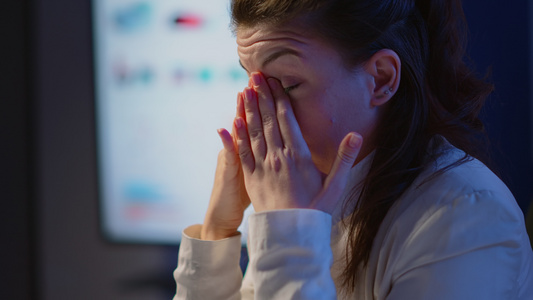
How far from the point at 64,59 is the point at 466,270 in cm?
170

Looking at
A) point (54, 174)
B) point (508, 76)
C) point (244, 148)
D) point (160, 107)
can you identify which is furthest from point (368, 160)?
point (54, 174)

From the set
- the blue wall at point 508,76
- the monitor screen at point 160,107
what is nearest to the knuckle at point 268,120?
the blue wall at point 508,76

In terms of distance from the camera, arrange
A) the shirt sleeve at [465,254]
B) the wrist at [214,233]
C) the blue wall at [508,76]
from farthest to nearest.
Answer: the blue wall at [508,76], the wrist at [214,233], the shirt sleeve at [465,254]

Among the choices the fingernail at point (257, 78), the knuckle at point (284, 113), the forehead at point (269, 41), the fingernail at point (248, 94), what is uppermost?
Result: the forehead at point (269, 41)

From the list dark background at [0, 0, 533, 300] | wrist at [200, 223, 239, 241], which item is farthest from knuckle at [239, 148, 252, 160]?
dark background at [0, 0, 533, 300]

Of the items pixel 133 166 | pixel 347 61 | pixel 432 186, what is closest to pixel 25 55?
pixel 133 166

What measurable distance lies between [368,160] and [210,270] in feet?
1.21

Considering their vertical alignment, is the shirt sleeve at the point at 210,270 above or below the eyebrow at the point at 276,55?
below

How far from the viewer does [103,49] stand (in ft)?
6.61

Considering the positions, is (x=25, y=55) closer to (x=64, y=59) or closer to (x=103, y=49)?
(x=64, y=59)

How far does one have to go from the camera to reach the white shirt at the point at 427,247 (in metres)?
0.81

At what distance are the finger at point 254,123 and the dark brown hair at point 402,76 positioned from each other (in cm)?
13

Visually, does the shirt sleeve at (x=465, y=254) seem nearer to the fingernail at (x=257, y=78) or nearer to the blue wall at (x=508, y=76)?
the fingernail at (x=257, y=78)

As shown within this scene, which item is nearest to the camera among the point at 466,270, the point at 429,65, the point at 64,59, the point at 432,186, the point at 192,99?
the point at 466,270
